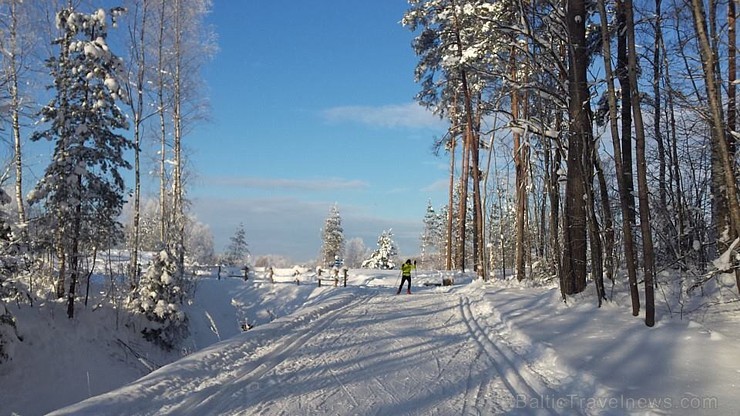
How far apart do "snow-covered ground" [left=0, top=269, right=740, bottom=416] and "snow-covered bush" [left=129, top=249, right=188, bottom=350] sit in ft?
3.21

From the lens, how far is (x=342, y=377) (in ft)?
22.6

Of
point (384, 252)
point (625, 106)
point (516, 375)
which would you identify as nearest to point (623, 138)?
point (625, 106)

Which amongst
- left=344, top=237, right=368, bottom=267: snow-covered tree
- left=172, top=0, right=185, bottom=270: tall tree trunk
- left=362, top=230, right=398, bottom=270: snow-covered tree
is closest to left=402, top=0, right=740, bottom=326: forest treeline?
left=172, top=0, right=185, bottom=270: tall tree trunk

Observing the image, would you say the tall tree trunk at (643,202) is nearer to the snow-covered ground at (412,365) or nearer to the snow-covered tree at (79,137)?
the snow-covered ground at (412,365)

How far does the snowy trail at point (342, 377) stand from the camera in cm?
555

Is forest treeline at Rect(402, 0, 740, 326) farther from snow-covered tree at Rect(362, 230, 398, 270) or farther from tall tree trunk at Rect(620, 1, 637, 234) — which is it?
snow-covered tree at Rect(362, 230, 398, 270)

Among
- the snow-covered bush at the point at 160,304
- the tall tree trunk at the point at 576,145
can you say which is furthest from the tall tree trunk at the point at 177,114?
the tall tree trunk at the point at 576,145

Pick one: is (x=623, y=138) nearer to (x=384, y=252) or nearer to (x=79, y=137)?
(x=79, y=137)

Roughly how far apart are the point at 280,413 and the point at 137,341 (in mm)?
12356

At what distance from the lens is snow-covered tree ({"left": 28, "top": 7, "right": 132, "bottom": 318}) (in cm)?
1484

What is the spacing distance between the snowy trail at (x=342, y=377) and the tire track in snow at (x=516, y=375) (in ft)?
0.04

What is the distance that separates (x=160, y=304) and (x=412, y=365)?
35.3 ft

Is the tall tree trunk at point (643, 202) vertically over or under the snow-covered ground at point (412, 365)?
over

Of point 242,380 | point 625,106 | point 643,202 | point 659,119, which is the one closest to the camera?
point 242,380
